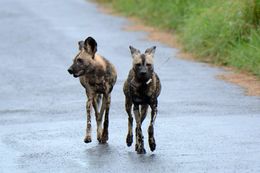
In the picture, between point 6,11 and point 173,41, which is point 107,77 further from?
point 6,11

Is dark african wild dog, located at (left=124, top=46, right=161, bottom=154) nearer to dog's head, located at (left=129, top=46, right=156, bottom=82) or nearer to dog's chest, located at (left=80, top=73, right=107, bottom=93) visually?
dog's head, located at (left=129, top=46, right=156, bottom=82)

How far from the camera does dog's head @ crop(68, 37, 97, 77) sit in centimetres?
1095

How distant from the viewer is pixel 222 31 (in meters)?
19.0

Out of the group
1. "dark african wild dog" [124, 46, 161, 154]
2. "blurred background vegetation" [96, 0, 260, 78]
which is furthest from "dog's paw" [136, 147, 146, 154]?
"blurred background vegetation" [96, 0, 260, 78]

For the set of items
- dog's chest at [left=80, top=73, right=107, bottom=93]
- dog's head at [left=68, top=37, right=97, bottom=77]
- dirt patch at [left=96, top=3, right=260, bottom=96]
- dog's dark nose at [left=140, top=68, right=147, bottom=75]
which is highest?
dog's dark nose at [left=140, top=68, right=147, bottom=75]

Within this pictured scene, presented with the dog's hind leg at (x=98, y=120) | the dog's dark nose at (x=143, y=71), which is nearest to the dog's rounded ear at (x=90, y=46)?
the dog's hind leg at (x=98, y=120)

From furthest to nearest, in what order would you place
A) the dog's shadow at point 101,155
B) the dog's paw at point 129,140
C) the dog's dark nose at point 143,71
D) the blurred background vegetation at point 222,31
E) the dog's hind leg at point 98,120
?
1. the blurred background vegetation at point 222,31
2. the dog's hind leg at point 98,120
3. the dog's paw at point 129,140
4. the dog's dark nose at point 143,71
5. the dog's shadow at point 101,155

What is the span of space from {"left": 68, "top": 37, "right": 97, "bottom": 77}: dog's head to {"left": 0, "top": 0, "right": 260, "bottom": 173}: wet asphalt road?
2.74 ft

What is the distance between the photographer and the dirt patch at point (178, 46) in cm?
1544

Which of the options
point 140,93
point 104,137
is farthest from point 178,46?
point 140,93

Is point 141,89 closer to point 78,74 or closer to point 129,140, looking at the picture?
point 129,140

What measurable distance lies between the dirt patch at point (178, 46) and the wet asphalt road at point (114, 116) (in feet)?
0.75

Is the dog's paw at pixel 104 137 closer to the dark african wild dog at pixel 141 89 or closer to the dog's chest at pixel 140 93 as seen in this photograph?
the dark african wild dog at pixel 141 89

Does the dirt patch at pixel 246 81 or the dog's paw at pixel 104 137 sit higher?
the dog's paw at pixel 104 137
